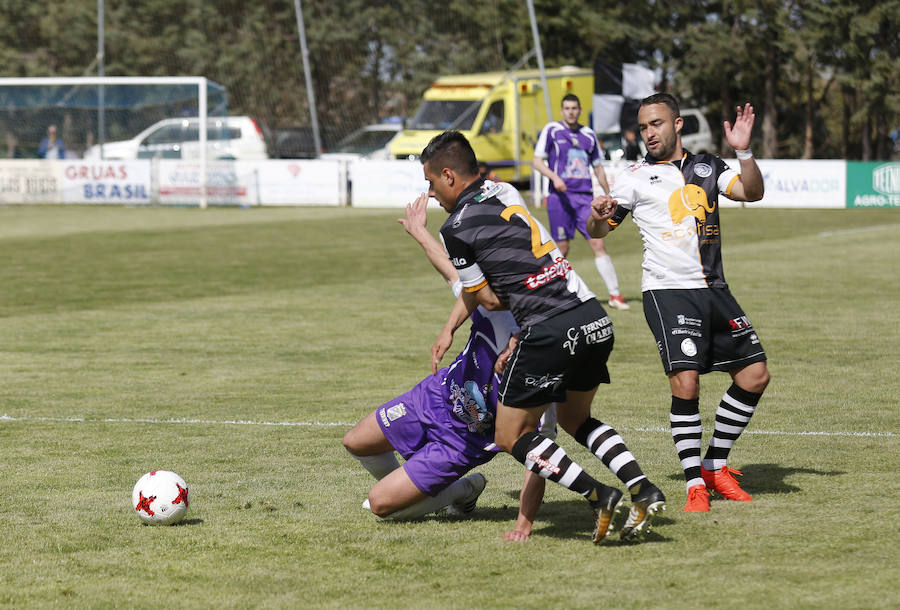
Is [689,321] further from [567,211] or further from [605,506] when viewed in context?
[567,211]

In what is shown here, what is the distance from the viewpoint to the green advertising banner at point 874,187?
32.3 m

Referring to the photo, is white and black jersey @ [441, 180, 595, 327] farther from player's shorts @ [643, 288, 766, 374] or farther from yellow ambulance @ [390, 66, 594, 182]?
yellow ambulance @ [390, 66, 594, 182]

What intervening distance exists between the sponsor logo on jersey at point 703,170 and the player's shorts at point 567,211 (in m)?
7.53

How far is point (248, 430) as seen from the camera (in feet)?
26.1

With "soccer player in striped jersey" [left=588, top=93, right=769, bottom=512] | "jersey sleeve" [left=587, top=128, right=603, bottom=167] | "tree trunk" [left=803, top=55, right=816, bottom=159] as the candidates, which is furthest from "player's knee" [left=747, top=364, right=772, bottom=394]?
"tree trunk" [left=803, top=55, right=816, bottom=159]

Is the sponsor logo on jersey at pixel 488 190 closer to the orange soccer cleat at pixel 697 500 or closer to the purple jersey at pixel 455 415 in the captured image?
the purple jersey at pixel 455 415

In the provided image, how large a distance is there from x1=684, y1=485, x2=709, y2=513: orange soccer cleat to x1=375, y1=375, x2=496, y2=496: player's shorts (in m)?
1.02

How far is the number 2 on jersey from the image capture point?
529 centimetres

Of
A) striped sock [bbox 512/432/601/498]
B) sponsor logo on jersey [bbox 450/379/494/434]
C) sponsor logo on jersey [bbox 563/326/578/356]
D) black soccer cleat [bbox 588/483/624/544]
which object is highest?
sponsor logo on jersey [bbox 563/326/578/356]

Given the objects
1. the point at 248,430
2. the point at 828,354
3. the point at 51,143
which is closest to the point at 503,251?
the point at 248,430

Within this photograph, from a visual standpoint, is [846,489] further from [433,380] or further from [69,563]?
[69,563]

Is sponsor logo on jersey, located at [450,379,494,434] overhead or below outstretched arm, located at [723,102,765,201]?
below

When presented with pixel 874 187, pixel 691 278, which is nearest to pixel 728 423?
pixel 691 278

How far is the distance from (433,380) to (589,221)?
118 centimetres
